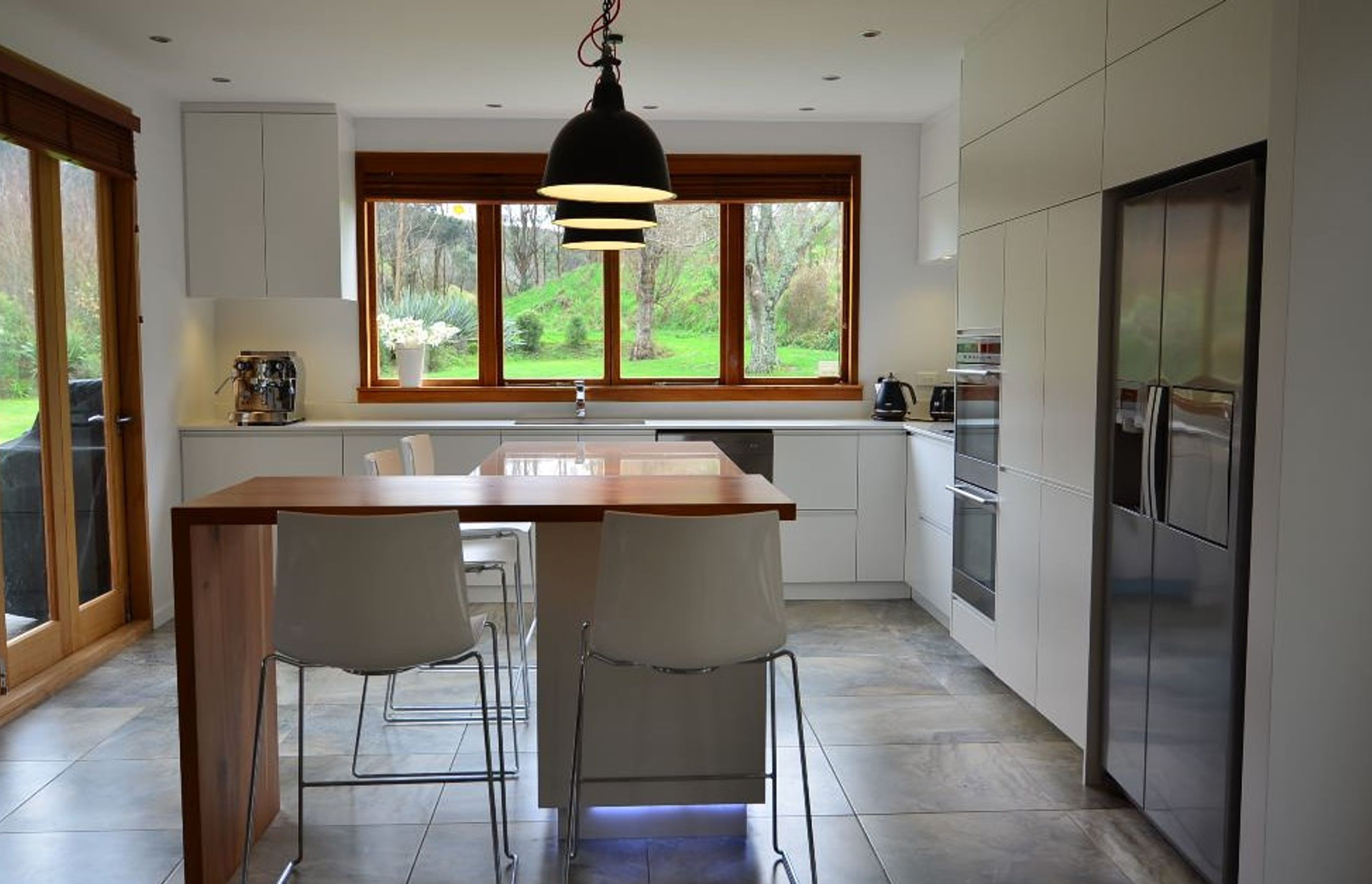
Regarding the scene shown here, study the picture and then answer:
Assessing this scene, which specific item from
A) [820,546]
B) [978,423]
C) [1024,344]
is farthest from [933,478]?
[1024,344]

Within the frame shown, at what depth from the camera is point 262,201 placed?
222 inches

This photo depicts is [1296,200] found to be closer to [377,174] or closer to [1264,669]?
[1264,669]

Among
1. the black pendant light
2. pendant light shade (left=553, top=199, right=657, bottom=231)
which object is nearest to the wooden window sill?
pendant light shade (left=553, top=199, right=657, bottom=231)

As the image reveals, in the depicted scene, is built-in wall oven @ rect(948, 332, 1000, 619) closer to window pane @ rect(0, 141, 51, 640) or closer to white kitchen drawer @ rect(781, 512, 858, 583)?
white kitchen drawer @ rect(781, 512, 858, 583)

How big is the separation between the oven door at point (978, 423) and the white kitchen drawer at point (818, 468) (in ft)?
3.53

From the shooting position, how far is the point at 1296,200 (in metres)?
2.26

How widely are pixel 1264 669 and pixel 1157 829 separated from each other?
33.9 inches

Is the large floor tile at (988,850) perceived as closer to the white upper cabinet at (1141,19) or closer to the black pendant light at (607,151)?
the black pendant light at (607,151)

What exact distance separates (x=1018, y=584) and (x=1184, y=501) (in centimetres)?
126

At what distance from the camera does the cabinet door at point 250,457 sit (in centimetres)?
555

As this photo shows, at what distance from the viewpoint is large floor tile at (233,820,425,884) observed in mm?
2773

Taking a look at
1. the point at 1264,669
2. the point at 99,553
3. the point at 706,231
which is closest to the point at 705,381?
the point at 706,231

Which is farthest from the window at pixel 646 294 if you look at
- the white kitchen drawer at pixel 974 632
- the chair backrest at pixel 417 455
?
the white kitchen drawer at pixel 974 632

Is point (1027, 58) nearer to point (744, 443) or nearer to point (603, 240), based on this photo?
point (603, 240)
